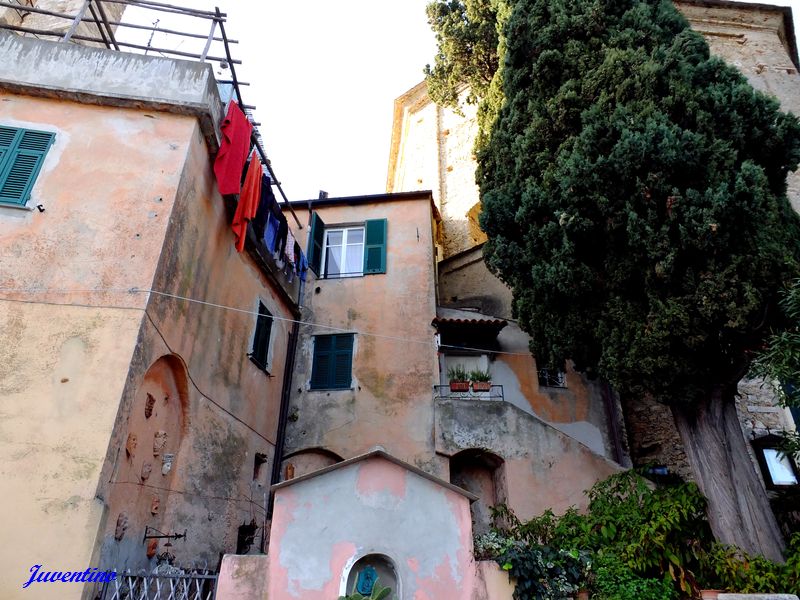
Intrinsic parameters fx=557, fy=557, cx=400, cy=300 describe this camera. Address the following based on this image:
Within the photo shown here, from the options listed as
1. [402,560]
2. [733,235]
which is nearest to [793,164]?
[733,235]

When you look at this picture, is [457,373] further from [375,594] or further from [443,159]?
[443,159]

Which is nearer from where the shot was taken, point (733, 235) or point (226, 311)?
point (733, 235)

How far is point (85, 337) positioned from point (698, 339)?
8.46 meters

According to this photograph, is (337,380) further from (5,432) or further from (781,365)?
(781,365)

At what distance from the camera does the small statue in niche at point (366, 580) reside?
236 inches

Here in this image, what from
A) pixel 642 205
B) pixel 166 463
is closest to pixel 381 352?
pixel 166 463

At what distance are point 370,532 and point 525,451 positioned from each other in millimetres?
5988

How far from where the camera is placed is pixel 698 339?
8.20 m

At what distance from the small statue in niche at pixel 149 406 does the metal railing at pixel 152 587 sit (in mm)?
2039

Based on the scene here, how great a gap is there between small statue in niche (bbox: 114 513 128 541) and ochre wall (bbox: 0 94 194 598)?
72cm

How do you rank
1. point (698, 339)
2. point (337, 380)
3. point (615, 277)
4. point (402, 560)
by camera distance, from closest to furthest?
point (402, 560), point (698, 339), point (615, 277), point (337, 380)

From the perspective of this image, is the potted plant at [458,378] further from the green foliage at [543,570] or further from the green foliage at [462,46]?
the green foliage at [462,46]

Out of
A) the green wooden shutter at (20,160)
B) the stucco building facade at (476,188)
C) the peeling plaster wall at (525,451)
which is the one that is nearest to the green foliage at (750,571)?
the peeling plaster wall at (525,451)

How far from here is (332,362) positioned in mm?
13086
